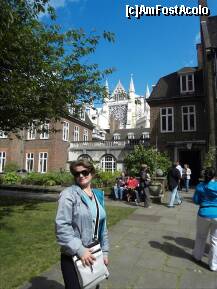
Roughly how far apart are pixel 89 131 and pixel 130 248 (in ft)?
Answer: 126

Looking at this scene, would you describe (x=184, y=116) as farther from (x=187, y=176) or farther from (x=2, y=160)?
(x=2, y=160)

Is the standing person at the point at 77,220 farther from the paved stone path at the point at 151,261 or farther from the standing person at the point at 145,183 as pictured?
the standing person at the point at 145,183

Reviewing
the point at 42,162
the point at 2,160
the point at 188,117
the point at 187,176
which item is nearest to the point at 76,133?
the point at 42,162

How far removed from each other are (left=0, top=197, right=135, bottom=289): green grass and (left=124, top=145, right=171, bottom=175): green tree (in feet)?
35.7

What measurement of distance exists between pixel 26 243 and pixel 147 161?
1658 cm

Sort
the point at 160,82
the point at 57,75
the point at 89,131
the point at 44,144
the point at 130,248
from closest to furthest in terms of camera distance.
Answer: the point at 130,248 → the point at 57,75 → the point at 160,82 → the point at 44,144 → the point at 89,131

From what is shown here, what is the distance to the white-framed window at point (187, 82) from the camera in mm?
27234

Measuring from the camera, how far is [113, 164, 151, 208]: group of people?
43.4 feet

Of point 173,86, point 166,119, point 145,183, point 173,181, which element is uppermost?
point 173,86

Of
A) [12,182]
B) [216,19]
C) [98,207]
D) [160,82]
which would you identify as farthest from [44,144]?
[98,207]

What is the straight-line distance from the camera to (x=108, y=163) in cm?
3597

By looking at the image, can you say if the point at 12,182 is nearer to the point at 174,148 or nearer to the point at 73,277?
the point at 174,148

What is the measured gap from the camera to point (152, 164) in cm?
2241

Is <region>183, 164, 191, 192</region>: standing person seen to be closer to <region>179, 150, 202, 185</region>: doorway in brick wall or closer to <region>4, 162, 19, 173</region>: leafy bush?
<region>179, 150, 202, 185</region>: doorway in brick wall
